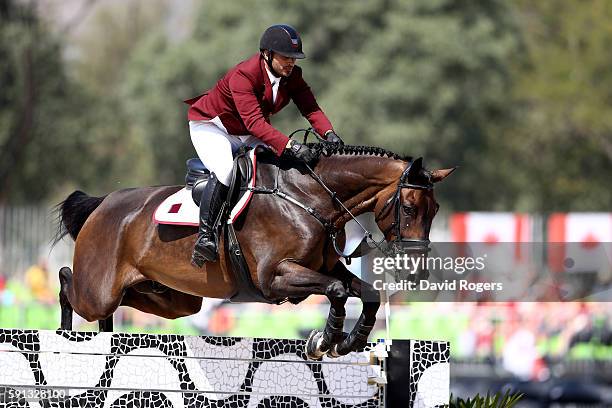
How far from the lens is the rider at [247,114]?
253 inches

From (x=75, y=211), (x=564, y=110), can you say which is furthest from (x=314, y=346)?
(x=564, y=110)

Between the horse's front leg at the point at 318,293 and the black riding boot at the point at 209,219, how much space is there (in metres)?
0.50

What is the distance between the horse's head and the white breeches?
3.44 ft

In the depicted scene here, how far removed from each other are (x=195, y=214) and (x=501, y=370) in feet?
24.2

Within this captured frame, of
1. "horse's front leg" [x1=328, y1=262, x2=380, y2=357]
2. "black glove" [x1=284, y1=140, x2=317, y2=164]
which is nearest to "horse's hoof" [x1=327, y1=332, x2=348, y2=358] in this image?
"horse's front leg" [x1=328, y1=262, x2=380, y2=357]

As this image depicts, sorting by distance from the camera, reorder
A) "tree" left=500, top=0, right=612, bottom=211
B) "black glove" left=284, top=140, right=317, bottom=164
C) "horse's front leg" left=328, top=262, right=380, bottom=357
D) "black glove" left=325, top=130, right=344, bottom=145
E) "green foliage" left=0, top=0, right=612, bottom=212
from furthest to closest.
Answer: "tree" left=500, top=0, right=612, bottom=211 → "green foliage" left=0, top=0, right=612, bottom=212 → "black glove" left=325, top=130, right=344, bottom=145 → "black glove" left=284, top=140, right=317, bottom=164 → "horse's front leg" left=328, top=262, right=380, bottom=357

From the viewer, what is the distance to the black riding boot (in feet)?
21.6

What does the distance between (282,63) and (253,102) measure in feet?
0.97

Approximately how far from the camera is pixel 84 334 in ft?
20.8

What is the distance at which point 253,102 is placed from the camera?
644cm

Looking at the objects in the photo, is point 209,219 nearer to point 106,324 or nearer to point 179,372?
point 179,372

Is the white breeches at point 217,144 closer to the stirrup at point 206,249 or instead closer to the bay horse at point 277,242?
the bay horse at point 277,242

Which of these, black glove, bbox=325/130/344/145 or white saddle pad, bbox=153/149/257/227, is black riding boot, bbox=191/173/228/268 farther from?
black glove, bbox=325/130/344/145

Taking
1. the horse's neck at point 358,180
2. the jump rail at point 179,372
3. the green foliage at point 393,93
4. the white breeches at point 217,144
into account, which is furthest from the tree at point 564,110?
the jump rail at point 179,372
